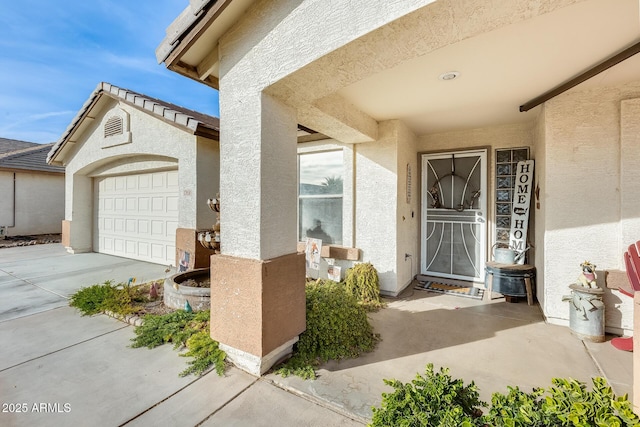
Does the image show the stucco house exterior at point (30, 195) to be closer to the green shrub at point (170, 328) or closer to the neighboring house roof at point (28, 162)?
the neighboring house roof at point (28, 162)

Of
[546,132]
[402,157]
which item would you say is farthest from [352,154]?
[546,132]

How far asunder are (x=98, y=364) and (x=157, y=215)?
17.2 ft

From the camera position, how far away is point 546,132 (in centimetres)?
398

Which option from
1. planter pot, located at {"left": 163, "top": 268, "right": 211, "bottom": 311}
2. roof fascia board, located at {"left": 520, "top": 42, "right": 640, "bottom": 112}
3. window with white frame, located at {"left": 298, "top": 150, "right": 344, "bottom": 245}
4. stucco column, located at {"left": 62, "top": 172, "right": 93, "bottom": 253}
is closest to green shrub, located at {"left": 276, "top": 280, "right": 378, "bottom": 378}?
planter pot, located at {"left": 163, "top": 268, "right": 211, "bottom": 311}

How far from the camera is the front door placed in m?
5.91

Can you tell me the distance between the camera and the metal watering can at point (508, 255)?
5.12 m

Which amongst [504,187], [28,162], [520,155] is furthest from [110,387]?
[28,162]

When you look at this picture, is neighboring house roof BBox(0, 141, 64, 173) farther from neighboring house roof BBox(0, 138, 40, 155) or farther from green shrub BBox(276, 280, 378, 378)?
green shrub BBox(276, 280, 378, 378)

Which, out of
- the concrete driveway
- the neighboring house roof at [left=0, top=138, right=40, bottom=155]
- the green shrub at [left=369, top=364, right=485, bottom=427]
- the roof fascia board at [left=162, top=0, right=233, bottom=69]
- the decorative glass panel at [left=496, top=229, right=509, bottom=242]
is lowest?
the concrete driveway

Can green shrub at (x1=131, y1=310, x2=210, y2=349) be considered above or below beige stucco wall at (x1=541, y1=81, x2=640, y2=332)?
below

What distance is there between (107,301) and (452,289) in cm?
634

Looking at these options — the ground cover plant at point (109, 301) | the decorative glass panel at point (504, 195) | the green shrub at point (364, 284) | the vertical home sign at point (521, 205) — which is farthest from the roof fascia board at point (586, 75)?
the ground cover plant at point (109, 301)

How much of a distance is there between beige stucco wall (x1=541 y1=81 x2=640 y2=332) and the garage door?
7812 millimetres

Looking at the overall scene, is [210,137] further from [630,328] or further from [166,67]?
[630,328]
